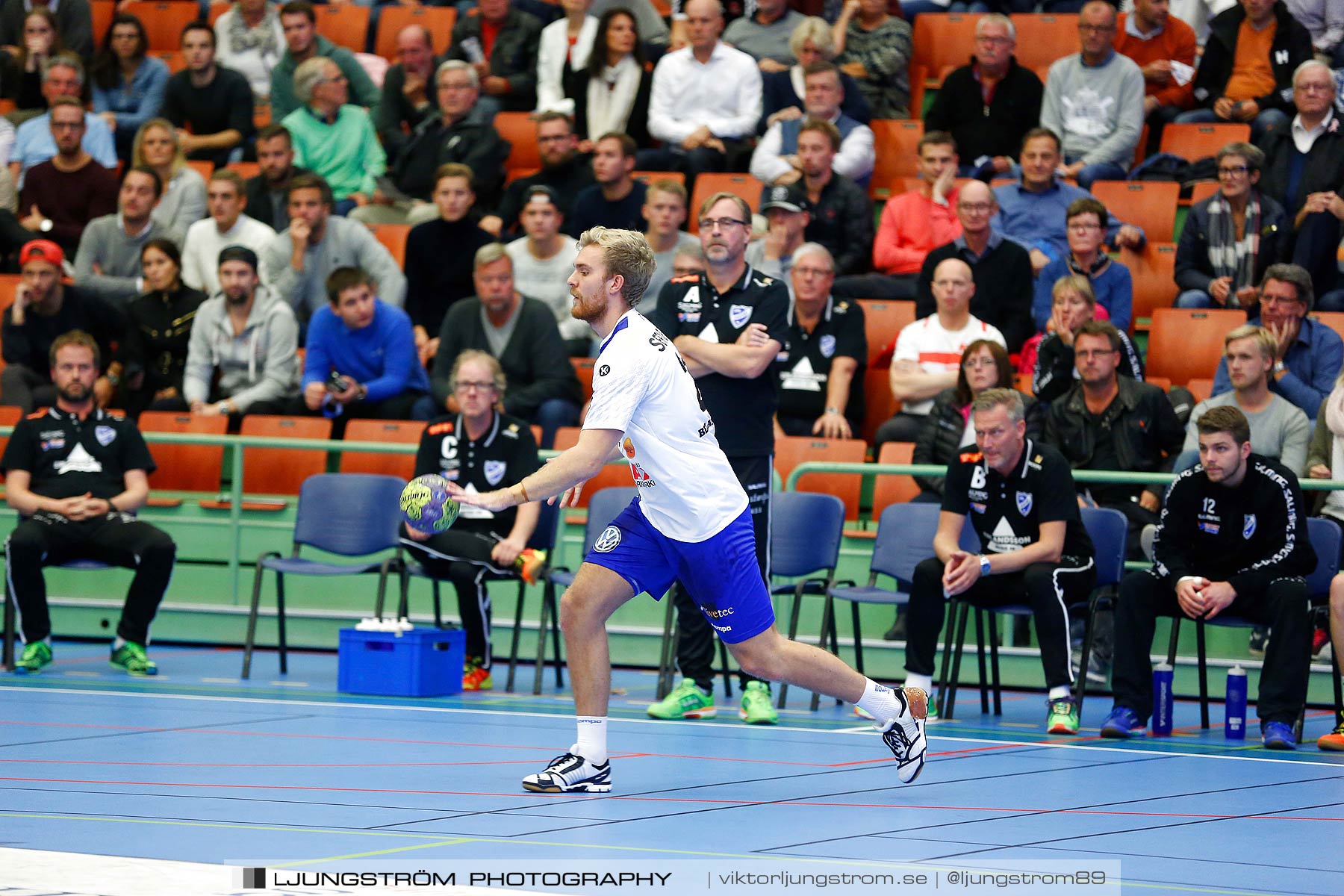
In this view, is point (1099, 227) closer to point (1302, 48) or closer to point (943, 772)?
point (1302, 48)

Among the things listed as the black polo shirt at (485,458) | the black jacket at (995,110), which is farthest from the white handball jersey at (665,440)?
the black jacket at (995,110)

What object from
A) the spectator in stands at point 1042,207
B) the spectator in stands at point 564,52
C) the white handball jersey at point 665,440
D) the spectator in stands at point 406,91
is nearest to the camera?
the white handball jersey at point 665,440

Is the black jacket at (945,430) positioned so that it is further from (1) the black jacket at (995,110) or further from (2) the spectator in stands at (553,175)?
(2) the spectator in stands at (553,175)

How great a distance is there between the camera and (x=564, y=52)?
14.5 metres

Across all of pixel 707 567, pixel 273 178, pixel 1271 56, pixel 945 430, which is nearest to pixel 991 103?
pixel 1271 56

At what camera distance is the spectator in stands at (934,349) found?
10.8 m

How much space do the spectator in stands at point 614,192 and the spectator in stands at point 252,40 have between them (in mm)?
4563

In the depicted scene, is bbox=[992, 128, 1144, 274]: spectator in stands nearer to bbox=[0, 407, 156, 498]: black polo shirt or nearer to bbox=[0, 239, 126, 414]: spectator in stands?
bbox=[0, 407, 156, 498]: black polo shirt

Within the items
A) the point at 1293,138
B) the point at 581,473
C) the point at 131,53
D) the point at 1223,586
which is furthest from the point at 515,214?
the point at 581,473

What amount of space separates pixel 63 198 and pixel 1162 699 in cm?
993

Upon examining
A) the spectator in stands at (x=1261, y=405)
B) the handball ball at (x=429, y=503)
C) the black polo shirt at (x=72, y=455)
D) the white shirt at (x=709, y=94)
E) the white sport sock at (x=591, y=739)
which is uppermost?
the white shirt at (x=709, y=94)

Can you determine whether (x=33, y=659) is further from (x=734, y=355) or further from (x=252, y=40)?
(x=252, y=40)

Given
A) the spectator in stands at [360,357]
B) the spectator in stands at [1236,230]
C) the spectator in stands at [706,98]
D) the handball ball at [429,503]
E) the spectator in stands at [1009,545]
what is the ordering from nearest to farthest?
1. the handball ball at [429,503]
2. the spectator in stands at [1009,545]
3. the spectator in stands at [1236,230]
4. the spectator in stands at [360,357]
5. the spectator in stands at [706,98]

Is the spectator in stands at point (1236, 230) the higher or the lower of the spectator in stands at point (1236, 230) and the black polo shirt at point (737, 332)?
the higher
